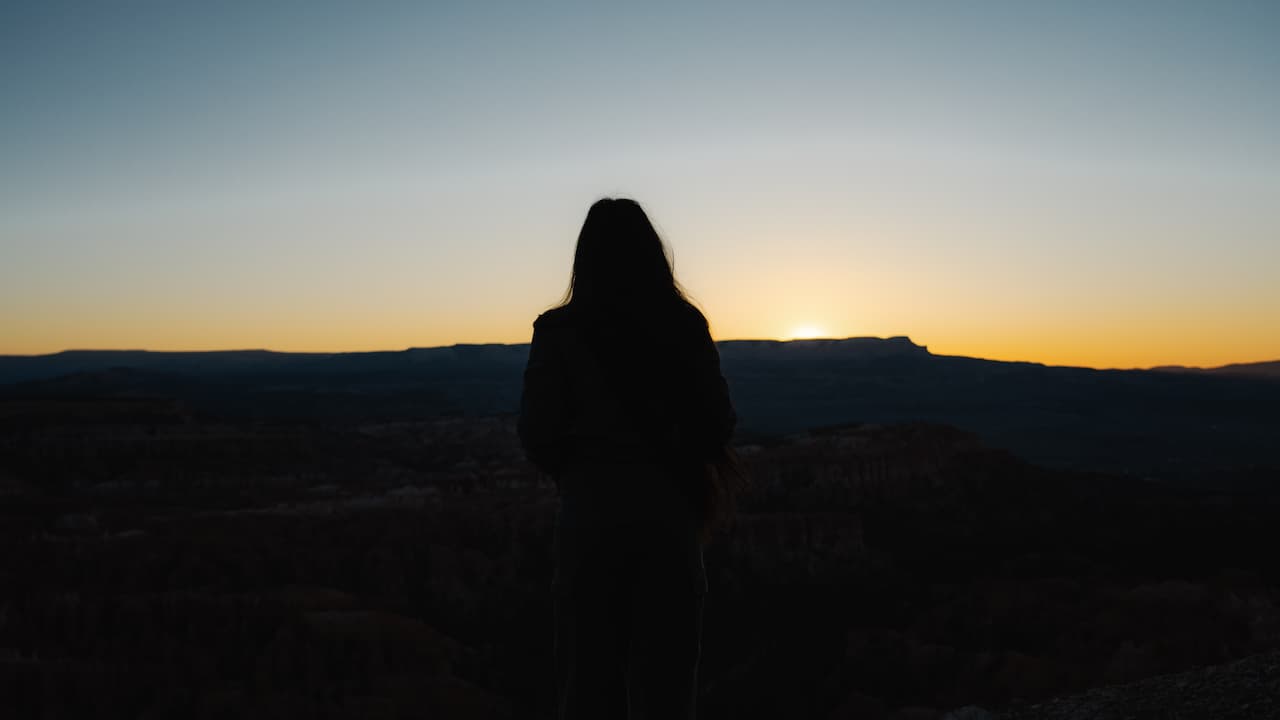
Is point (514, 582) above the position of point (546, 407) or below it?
below

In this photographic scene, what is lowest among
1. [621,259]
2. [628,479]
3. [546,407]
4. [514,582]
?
[514,582]

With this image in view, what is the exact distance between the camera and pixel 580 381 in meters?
2.49

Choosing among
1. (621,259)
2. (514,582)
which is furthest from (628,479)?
(514,582)

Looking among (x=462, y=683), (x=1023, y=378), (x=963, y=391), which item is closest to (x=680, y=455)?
(x=462, y=683)

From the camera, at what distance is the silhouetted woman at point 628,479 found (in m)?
2.38

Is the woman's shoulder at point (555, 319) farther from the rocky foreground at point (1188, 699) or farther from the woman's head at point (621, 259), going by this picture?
the rocky foreground at point (1188, 699)

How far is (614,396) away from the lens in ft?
8.11

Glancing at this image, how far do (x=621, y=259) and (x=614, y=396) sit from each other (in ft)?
1.28

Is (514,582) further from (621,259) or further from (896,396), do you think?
(896,396)

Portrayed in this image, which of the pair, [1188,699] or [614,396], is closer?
[614,396]

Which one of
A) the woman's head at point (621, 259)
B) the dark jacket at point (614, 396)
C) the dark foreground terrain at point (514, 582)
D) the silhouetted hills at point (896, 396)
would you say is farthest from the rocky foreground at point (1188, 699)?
the silhouetted hills at point (896, 396)

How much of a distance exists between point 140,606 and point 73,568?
170 inches

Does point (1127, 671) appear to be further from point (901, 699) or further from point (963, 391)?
point (963, 391)

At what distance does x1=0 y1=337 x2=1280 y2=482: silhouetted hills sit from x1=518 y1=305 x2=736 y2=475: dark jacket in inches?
3245
